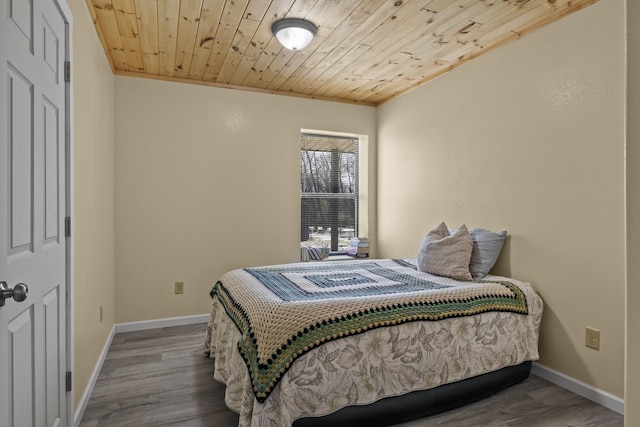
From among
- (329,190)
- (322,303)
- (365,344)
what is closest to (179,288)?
(329,190)

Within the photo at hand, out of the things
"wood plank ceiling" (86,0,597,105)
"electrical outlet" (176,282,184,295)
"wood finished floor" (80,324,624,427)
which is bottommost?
"wood finished floor" (80,324,624,427)

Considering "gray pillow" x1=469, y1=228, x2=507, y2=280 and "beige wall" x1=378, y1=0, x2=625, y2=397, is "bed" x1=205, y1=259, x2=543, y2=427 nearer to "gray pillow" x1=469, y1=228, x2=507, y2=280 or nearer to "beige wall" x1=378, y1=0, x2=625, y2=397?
"gray pillow" x1=469, y1=228, x2=507, y2=280

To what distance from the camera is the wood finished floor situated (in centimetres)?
208

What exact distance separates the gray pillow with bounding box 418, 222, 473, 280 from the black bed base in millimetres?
697

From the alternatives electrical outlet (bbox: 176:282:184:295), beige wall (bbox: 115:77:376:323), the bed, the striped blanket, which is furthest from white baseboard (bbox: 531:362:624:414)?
electrical outlet (bbox: 176:282:184:295)

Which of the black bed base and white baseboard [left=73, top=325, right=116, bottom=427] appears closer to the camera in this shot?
the black bed base

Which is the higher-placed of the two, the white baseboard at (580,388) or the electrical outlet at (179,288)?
the electrical outlet at (179,288)

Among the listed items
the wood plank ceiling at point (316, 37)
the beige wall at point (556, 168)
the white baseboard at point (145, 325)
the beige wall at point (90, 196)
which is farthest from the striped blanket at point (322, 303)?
the wood plank ceiling at point (316, 37)

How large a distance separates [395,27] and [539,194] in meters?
1.55

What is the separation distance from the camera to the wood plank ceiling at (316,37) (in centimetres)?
240

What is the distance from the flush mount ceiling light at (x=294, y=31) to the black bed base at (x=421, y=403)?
7.68 ft

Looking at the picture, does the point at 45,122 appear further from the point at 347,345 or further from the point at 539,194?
the point at 539,194

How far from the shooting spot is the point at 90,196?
243 centimetres

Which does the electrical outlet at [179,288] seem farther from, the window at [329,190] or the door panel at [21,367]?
the door panel at [21,367]
